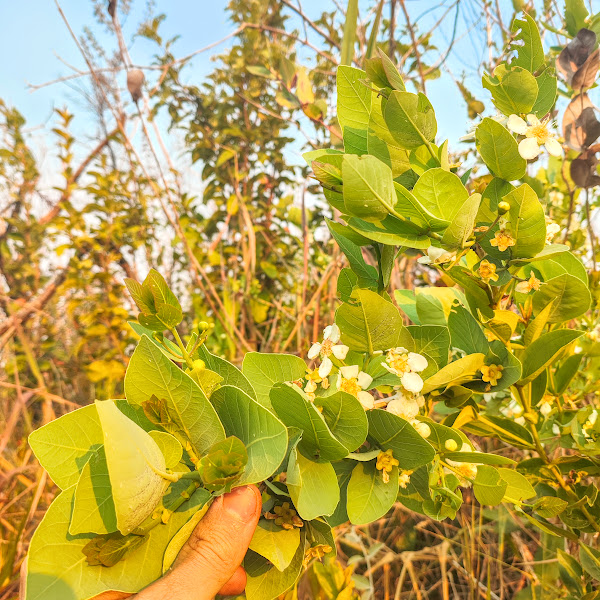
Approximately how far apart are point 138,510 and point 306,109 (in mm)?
827

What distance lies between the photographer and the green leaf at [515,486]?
1.27ft

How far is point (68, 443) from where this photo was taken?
332 millimetres

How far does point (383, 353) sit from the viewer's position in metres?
0.39

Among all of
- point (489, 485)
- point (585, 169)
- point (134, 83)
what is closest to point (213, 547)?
point (489, 485)

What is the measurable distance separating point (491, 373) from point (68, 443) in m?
0.36

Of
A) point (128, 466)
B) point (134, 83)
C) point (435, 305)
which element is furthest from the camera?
point (134, 83)

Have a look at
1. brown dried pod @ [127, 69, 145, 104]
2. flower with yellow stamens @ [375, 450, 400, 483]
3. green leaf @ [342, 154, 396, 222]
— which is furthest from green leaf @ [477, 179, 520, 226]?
brown dried pod @ [127, 69, 145, 104]

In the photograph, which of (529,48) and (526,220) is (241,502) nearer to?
(526,220)

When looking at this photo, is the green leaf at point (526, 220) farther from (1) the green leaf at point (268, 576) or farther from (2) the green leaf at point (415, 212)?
(1) the green leaf at point (268, 576)

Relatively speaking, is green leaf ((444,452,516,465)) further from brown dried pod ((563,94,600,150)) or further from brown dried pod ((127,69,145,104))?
brown dried pod ((127,69,145,104))

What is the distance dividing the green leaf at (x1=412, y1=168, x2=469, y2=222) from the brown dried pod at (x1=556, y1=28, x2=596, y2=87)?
1.15ft

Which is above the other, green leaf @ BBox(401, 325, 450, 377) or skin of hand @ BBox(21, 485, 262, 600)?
green leaf @ BBox(401, 325, 450, 377)

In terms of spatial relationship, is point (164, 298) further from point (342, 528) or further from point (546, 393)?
point (342, 528)

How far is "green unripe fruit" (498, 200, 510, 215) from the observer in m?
0.36
